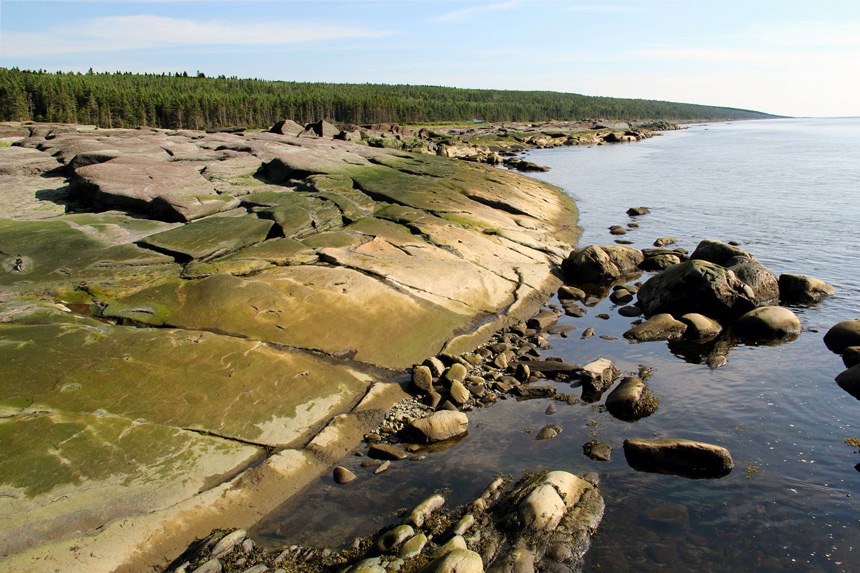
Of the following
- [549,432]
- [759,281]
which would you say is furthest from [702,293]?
[549,432]

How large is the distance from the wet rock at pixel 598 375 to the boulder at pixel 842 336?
6.14m

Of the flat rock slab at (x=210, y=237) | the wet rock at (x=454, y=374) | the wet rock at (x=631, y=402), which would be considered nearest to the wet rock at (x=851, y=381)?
the wet rock at (x=631, y=402)

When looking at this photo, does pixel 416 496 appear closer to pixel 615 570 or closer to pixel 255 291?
pixel 615 570

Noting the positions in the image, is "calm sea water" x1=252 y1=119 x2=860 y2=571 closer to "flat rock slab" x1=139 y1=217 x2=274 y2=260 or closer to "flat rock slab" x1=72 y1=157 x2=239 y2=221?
"flat rock slab" x1=139 y1=217 x2=274 y2=260

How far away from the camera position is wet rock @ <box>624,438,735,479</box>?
9336 millimetres

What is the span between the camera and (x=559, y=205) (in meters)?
Result: 32.9

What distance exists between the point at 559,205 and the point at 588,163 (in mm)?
35402

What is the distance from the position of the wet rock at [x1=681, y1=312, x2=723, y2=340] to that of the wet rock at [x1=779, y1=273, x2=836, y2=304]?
13.3ft

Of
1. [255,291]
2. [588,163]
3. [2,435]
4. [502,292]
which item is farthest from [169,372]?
[588,163]

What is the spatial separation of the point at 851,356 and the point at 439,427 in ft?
34.0

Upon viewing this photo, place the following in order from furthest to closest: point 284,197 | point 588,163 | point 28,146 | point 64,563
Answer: point 588,163 → point 28,146 → point 284,197 → point 64,563

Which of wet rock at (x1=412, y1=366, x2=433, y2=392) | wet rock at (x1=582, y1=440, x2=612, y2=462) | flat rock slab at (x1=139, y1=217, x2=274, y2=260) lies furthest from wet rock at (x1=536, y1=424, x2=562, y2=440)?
flat rock slab at (x1=139, y1=217, x2=274, y2=260)

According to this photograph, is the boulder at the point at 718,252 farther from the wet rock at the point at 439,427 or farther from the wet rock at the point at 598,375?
the wet rock at the point at 439,427

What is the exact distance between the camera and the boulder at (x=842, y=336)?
14.2 m
